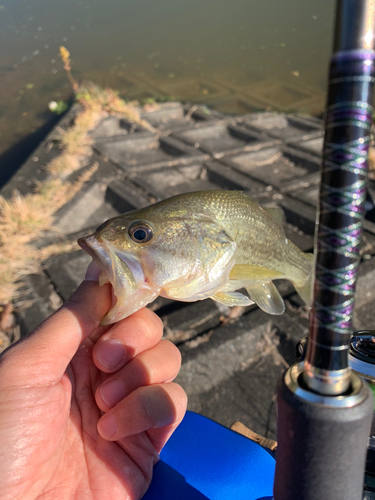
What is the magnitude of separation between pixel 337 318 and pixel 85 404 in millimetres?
1287

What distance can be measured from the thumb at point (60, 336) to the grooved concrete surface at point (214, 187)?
5.06ft

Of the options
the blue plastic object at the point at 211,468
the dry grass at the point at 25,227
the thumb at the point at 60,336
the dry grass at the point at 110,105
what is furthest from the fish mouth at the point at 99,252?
the dry grass at the point at 110,105

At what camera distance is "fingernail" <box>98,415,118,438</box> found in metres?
1.40

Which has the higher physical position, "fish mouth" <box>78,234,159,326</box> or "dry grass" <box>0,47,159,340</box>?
"fish mouth" <box>78,234,159,326</box>

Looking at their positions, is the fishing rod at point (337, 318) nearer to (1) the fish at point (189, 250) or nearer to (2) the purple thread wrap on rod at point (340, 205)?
(2) the purple thread wrap on rod at point (340, 205)

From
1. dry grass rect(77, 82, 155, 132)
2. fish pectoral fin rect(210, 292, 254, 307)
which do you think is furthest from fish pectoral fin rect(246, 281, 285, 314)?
dry grass rect(77, 82, 155, 132)

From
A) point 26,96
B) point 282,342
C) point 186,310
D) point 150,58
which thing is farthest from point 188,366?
point 150,58

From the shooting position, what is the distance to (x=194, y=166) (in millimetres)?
5590

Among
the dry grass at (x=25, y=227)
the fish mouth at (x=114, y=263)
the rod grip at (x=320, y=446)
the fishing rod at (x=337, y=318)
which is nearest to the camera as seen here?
the fishing rod at (x=337, y=318)

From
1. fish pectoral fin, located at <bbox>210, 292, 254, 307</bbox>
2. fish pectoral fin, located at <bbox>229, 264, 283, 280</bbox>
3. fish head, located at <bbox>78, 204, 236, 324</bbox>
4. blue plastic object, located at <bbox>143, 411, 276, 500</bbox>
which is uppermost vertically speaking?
fish head, located at <bbox>78, 204, 236, 324</bbox>

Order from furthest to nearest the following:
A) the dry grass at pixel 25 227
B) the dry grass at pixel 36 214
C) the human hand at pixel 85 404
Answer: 1. the dry grass at pixel 25 227
2. the dry grass at pixel 36 214
3. the human hand at pixel 85 404

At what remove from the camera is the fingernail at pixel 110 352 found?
1.45m

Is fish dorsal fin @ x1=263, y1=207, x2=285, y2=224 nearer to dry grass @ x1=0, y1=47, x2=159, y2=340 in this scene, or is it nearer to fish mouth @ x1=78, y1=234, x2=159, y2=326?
fish mouth @ x1=78, y1=234, x2=159, y2=326

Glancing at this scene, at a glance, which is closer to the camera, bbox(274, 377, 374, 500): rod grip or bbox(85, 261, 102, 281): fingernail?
bbox(274, 377, 374, 500): rod grip
